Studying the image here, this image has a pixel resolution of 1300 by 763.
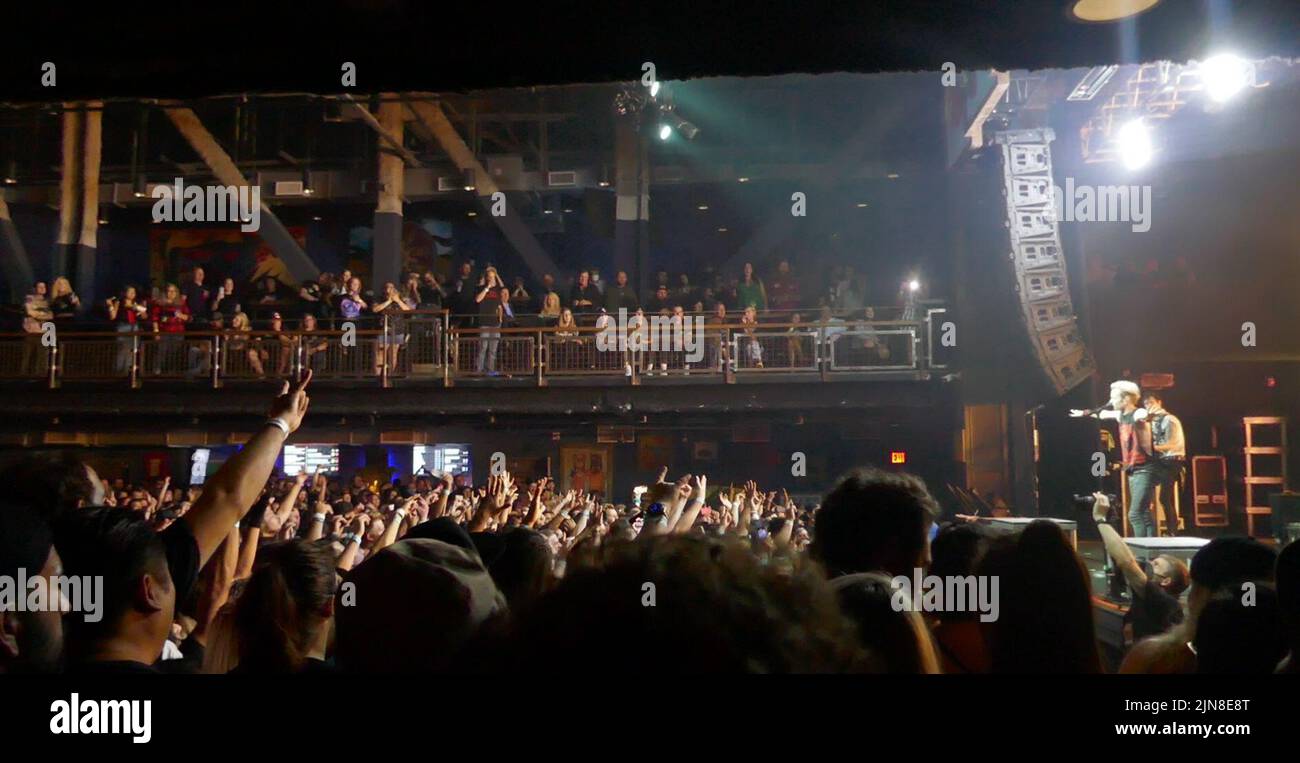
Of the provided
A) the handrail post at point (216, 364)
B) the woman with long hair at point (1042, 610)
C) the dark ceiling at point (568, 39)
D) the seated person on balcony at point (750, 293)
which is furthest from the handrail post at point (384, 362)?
the woman with long hair at point (1042, 610)

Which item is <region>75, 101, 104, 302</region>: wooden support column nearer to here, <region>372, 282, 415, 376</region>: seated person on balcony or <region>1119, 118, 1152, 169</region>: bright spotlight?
<region>372, 282, 415, 376</region>: seated person on balcony

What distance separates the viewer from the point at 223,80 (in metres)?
1.92

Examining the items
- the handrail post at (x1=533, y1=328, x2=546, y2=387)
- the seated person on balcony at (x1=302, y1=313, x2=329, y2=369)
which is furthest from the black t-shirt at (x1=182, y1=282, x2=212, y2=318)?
the handrail post at (x1=533, y1=328, x2=546, y2=387)

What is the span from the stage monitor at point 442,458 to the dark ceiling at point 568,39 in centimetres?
1244

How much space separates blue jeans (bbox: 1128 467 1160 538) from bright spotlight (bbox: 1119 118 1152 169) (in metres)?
4.74

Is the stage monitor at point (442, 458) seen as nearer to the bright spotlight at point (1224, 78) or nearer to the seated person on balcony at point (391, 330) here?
the seated person on balcony at point (391, 330)

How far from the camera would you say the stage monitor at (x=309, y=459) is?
14047 millimetres

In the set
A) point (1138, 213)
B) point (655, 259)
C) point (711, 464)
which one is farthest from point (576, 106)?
point (1138, 213)

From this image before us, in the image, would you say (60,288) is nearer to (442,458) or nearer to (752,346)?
(442,458)

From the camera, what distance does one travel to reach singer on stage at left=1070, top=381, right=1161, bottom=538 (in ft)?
27.1

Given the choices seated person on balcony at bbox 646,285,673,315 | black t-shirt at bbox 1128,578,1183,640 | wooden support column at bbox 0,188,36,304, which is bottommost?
black t-shirt at bbox 1128,578,1183,640

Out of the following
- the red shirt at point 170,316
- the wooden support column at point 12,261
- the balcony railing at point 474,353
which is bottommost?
the balcony railing at point 474,353

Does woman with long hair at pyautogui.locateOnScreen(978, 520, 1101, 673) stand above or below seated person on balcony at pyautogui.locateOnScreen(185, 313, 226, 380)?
below
